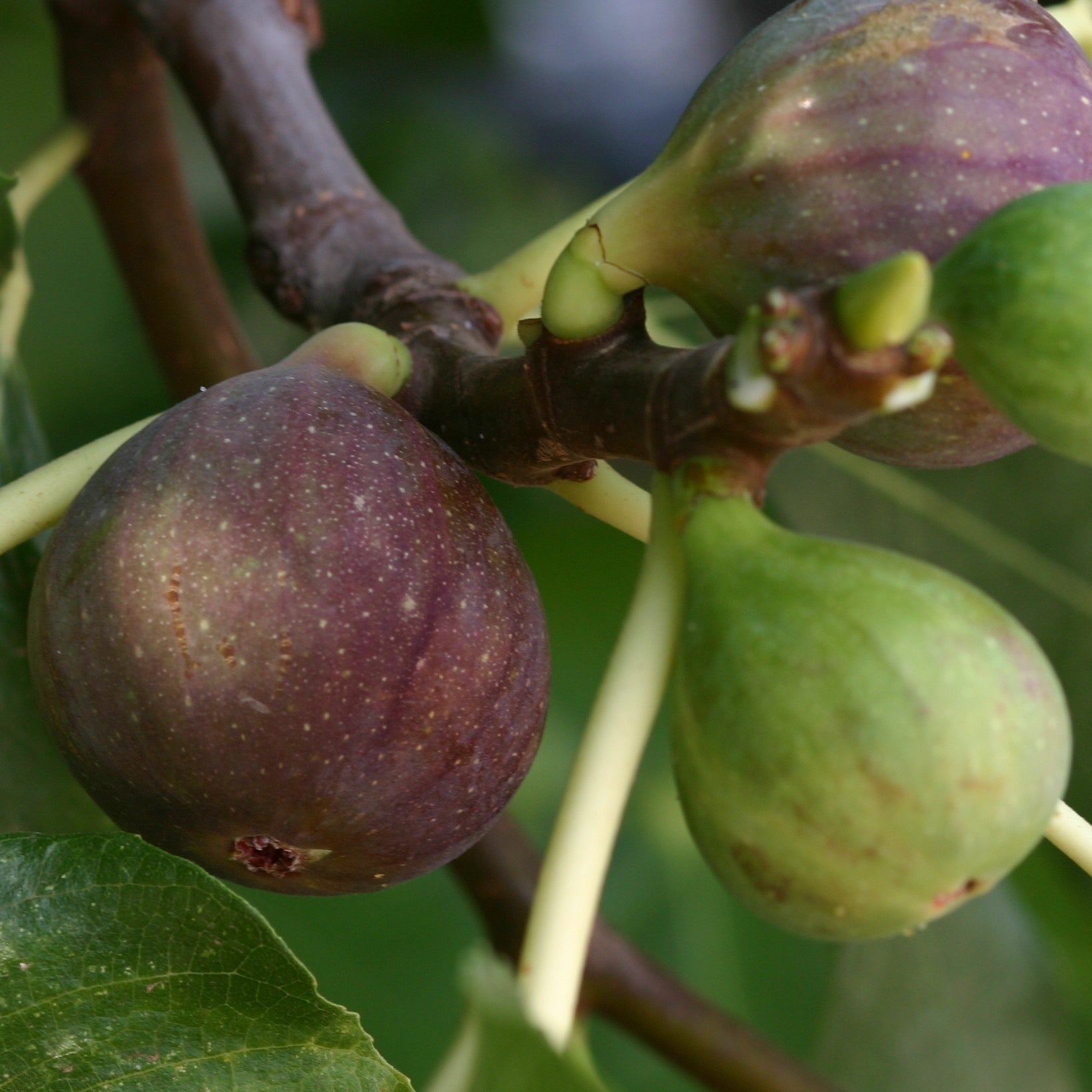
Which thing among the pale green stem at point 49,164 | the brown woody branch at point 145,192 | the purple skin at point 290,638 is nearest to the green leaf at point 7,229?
the pale green stem at point 49,164

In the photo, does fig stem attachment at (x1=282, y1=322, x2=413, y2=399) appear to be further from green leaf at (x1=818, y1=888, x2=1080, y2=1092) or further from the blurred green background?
green leaf at (x1=818, y1=888, x2=1080, y2=1092)

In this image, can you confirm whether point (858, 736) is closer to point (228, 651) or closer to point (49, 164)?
point (228, 651)

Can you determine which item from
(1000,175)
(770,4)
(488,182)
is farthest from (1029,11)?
(770,4)

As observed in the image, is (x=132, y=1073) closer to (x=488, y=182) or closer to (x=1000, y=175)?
(x=1000, y=175)

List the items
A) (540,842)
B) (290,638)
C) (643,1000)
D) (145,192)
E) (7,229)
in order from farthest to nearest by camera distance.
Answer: (540,842) → (145,192) → (643,1000) → (7,229) → (290,638)

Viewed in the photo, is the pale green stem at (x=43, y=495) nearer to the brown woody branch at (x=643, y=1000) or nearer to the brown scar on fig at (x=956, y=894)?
the brown scar on fig at (x=956, y=894)

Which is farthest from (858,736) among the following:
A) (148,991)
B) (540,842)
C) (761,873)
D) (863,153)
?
(540,842)

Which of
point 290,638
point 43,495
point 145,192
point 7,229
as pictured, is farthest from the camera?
point 145,192
